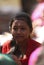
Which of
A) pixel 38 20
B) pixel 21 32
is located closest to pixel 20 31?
pixel 21 32

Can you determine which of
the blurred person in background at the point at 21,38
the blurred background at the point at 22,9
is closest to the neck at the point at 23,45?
the blurred person in background at the point at 21,38

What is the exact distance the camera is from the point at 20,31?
0.70 metres

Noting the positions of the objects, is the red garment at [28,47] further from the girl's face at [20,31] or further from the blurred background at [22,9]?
the blurred background at [22,9]

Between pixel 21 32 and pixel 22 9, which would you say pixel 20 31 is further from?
pixel 22 9

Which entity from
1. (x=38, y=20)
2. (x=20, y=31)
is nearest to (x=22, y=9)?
(x=38, y=20)

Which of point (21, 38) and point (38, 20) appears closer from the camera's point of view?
point (21, 38)

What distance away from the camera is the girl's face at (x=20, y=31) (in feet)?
2.27

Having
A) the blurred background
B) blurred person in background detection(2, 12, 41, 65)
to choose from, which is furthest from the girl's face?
the blurred background

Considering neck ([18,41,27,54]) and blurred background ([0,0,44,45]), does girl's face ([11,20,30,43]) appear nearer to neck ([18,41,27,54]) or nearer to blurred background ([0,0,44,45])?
neck ([18,41,27,54])

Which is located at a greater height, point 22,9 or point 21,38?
point 22,9

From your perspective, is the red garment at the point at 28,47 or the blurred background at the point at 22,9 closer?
the red garment at the point at 28,47

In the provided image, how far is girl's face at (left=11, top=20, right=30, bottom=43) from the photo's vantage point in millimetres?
693

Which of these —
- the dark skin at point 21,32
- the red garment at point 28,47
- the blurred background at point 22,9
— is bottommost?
the red garment at point 28,47

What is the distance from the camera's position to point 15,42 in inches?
27.5
